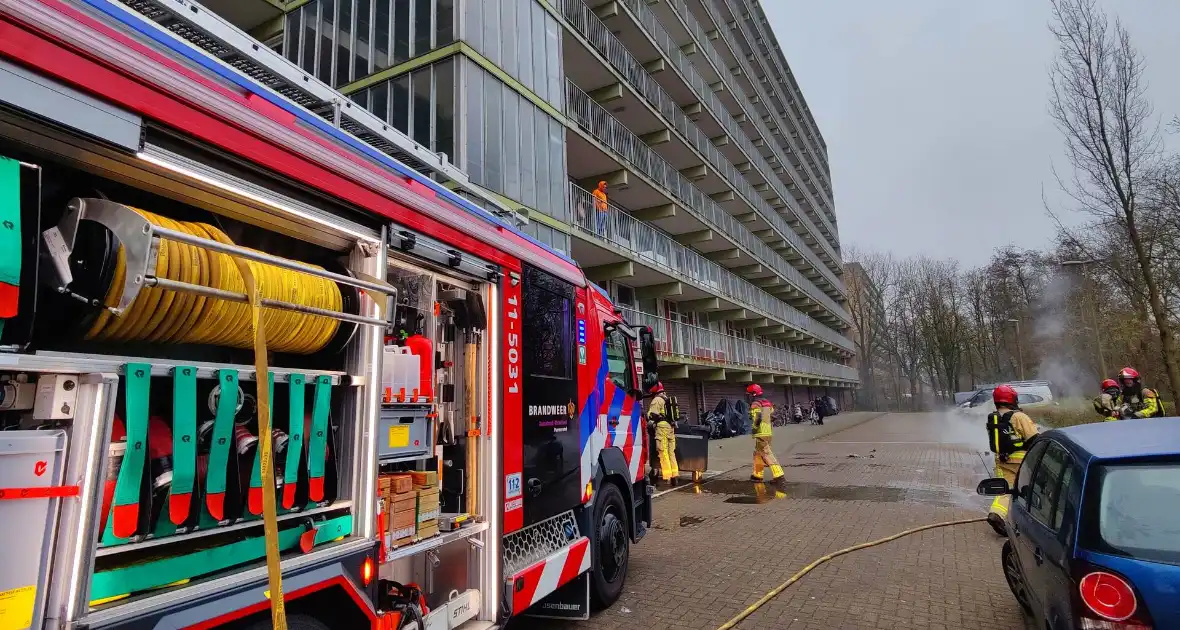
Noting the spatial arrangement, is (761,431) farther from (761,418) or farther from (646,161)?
(646,161)

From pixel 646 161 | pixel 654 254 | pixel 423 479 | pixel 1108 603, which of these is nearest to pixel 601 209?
pixel 654 254

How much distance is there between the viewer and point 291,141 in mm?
2246

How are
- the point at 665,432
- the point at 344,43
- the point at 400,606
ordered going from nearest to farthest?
1. the point at 400,606
2. the point at 665,432
3. the point at 344,43

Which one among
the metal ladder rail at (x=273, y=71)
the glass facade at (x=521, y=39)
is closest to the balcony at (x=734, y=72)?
the glass facade at (x=521, y=39)

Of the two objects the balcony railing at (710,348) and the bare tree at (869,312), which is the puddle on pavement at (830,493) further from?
the bare tree at (869,312)

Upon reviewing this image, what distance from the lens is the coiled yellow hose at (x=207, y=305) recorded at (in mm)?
1893

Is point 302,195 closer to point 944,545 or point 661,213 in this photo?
point 944,545

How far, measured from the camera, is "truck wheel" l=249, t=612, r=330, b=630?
6.70 feet

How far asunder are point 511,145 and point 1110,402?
1195 centimetres

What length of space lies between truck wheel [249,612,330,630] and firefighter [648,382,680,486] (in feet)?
30.2

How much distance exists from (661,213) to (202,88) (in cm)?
1965

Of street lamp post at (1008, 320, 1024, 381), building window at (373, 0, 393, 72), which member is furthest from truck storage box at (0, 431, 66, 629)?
street lamp post at (1008, 320, 1024, 381)

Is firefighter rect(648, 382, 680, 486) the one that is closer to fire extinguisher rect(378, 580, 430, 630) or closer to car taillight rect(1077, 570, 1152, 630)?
fire extinguisher rect(378, 580, 430, 630)

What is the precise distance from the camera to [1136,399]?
9273mm
